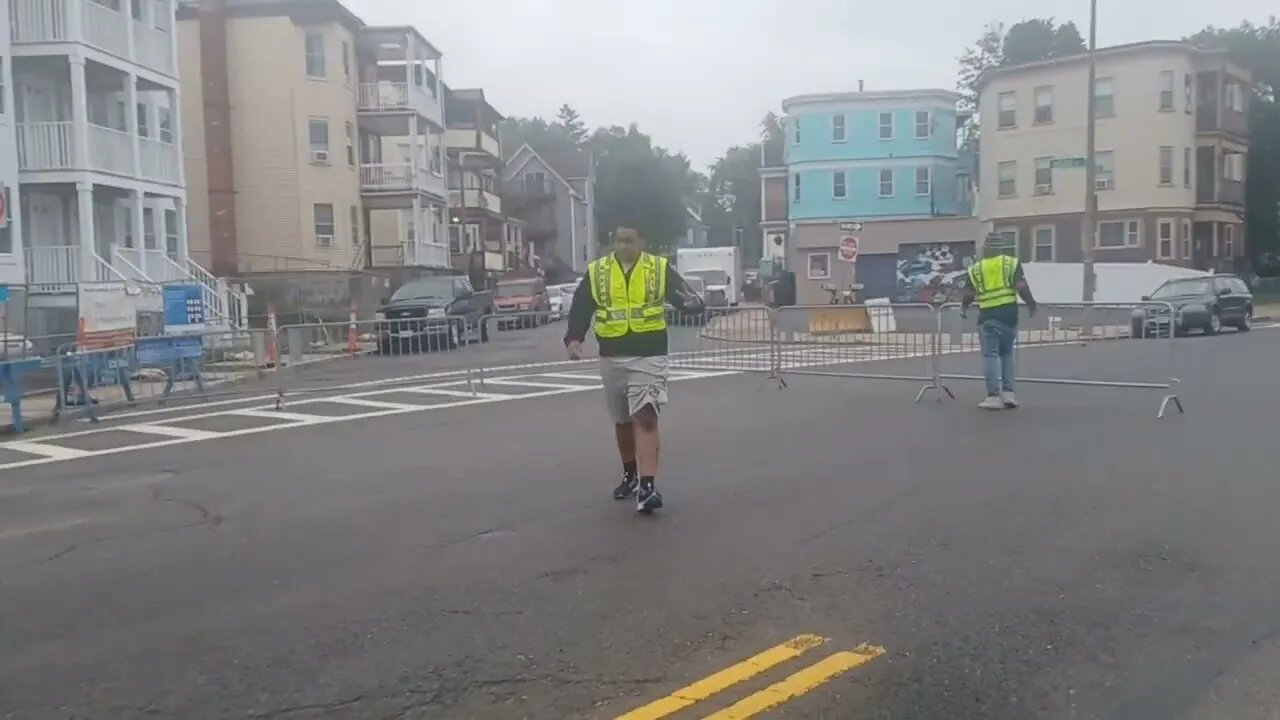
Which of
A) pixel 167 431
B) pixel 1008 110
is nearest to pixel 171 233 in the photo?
pixel 167 431

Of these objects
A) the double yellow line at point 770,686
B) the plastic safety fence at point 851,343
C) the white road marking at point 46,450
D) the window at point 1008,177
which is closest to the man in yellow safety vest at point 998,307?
the plastic safety fence at point 851,343

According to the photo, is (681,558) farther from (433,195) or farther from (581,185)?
(581,185)

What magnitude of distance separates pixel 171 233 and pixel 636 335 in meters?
30.8

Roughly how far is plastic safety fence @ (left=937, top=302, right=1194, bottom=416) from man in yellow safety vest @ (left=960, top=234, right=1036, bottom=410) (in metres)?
0.05

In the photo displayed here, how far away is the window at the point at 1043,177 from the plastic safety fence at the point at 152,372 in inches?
1573

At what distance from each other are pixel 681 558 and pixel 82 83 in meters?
26.4

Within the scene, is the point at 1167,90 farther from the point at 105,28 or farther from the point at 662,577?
the point at 662,577

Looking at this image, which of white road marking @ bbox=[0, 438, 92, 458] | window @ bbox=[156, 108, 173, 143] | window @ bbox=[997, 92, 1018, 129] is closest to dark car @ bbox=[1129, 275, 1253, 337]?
window @ bbox=[997, 92, 1018, 129]

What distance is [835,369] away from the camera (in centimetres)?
1870

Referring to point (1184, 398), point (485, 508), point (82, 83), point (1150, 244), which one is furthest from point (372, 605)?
point (1150, 244)

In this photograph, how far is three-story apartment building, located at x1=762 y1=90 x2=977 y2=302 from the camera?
59.6 metres

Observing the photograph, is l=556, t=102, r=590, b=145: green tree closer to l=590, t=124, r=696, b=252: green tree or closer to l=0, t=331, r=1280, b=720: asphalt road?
l=590, t=124, r=696, b=252: green tree

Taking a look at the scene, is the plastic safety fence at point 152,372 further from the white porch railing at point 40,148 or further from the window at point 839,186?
the window at point 839,186

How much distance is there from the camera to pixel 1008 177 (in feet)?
177
